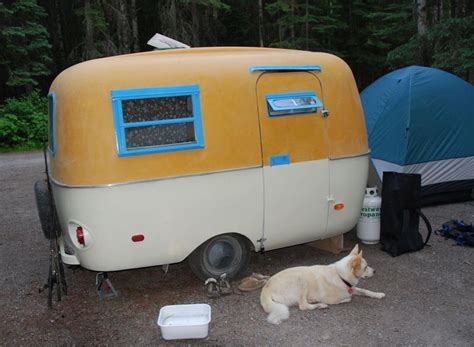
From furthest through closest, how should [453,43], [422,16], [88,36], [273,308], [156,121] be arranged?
[88,36]
[422,16]
[453,43]
[156,121]
[273,308]

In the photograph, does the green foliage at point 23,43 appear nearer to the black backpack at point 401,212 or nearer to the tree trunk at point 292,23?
the tree trunk at point 292,23

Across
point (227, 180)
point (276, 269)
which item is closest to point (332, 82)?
point (227, 180)

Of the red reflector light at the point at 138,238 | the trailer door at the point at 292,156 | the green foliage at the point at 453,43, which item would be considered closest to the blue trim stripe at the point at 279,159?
the trailer door at the point at 292,156

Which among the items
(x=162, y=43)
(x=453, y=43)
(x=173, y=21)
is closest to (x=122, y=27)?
(x=173, y=21)

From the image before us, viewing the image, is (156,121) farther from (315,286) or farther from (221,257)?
(315,286)

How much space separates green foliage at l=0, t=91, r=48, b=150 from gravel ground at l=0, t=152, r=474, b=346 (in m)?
12.0

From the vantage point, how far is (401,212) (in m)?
5.89

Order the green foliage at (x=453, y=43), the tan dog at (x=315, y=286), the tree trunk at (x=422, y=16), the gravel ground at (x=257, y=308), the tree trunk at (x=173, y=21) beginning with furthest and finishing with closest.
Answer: the tree trunk at (x=173, y=21), the tree trunk at (x=422, y=16), the green foliage at (x=453, y=43), the tan dog at (x=315, y=286), the gravel ground at (x=257, y=308)

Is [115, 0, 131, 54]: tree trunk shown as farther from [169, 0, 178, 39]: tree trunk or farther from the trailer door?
the trailer door

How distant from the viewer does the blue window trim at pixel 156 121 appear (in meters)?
4.40

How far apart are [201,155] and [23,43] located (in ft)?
58.6

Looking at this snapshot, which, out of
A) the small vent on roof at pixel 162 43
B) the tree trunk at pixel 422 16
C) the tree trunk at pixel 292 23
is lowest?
the small vent on roof at pixel 162 43

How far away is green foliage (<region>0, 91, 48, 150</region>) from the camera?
17125 millimetres

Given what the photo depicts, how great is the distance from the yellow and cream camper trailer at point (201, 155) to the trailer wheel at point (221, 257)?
0.5 inches
